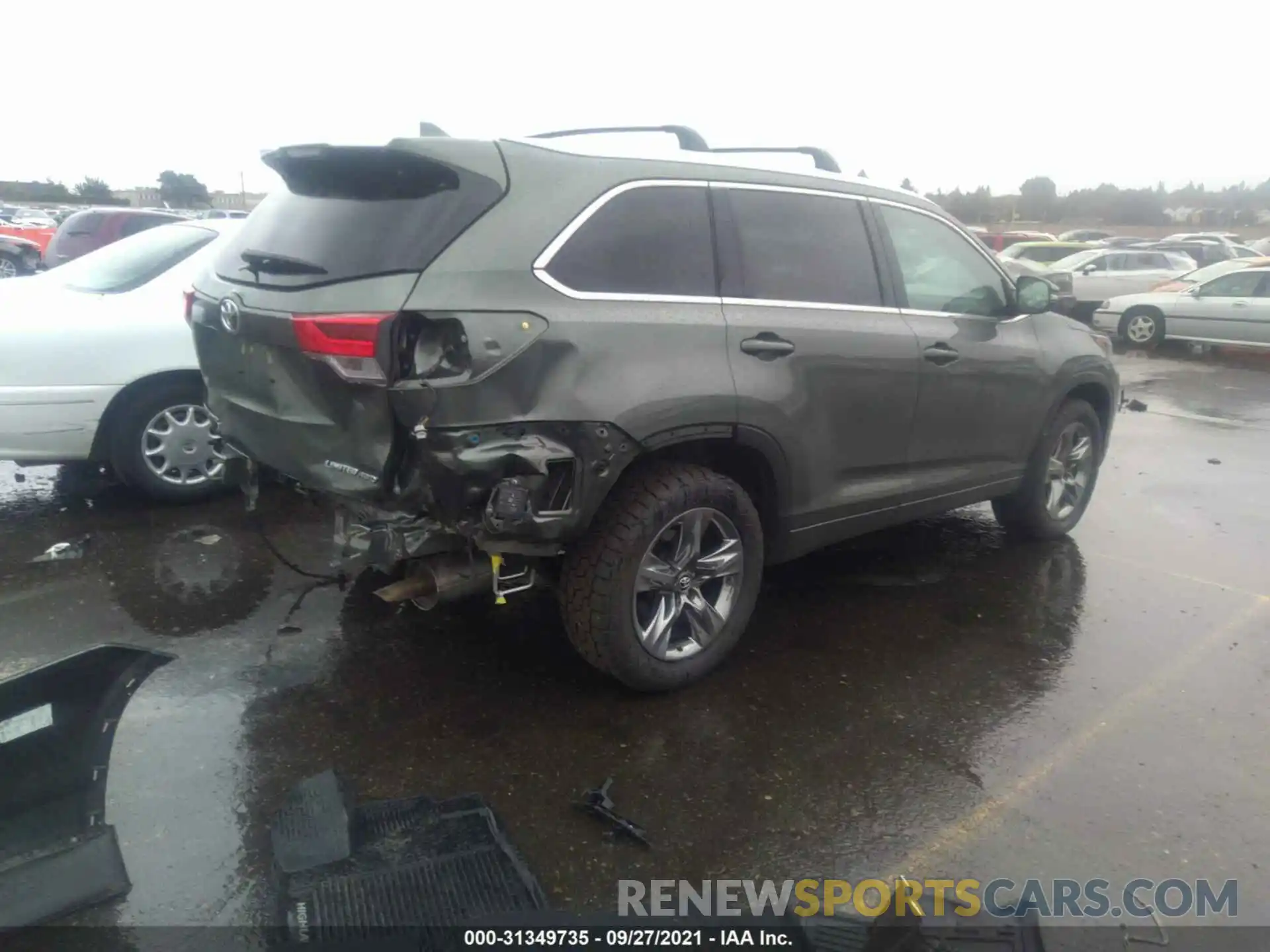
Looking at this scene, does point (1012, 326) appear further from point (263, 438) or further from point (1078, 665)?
point (263, 438)

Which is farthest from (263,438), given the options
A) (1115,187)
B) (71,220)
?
(1115,187)

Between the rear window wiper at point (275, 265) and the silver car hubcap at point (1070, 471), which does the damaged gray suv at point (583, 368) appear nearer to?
the rear window wiper at point (275, 265)

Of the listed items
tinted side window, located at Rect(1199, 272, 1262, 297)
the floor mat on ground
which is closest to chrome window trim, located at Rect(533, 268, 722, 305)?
the floor mat on ground

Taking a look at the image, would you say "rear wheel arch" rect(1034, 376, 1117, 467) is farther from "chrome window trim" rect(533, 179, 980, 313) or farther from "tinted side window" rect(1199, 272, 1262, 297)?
"tinted side window" rect(1199, 272, 1262, 297)

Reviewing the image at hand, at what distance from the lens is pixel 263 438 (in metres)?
3.56

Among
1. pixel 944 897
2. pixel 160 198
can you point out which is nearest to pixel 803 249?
pixel 944 897

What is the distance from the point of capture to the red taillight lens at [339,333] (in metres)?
3.03

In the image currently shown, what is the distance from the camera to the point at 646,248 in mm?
3498

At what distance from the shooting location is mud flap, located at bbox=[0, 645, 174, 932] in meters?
2.47

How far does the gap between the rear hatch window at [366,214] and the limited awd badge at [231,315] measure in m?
0.11

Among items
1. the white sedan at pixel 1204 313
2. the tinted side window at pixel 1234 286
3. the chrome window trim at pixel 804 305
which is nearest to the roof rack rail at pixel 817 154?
the chrome window trim at pixel 804 305

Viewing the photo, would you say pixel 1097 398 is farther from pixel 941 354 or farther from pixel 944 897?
pixel 944 897

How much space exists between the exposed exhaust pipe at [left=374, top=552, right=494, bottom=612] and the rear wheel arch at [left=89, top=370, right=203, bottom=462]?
252 centimetres

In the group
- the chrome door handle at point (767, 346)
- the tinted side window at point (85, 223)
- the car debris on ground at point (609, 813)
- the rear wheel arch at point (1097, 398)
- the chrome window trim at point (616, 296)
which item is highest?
the chrome window trim at point (616, 296)
